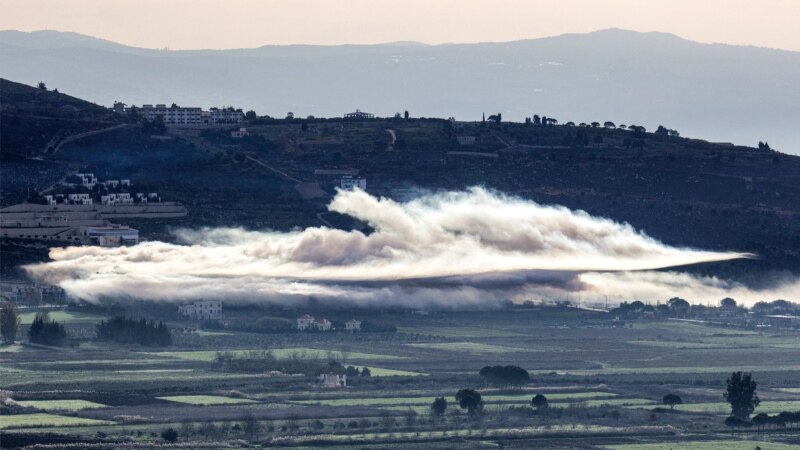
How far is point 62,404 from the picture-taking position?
93.8 meters

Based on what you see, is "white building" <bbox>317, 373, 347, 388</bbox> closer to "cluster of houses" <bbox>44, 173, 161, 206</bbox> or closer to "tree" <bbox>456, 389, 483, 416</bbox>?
"tree" <bbox>456, 389, 483, 416</bbox>

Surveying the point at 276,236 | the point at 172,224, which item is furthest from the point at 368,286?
the point at 172,224

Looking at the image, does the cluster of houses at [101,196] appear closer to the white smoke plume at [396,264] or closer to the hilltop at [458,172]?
the hilltop at [458,172]

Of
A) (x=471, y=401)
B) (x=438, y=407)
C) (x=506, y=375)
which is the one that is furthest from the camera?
(x=506, y=375)

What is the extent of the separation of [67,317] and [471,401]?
3408cm

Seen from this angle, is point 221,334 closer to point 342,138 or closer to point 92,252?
point 92,252

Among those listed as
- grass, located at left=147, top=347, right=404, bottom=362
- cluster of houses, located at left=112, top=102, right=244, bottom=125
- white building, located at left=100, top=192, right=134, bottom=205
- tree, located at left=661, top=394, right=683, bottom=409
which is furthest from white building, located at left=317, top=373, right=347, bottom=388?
cluster of houses, located at left=112, top=102, right=244, bottom=125

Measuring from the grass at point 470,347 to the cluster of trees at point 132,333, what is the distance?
12.5m

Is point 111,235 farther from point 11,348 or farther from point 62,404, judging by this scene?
point 62,404

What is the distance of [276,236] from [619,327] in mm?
20860

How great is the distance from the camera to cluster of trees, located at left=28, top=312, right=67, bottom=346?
373 feet

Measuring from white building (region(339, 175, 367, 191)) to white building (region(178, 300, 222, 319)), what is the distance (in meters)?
30.4

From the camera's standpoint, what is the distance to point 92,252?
424ft

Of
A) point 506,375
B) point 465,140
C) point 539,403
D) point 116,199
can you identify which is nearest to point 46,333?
point 506,375
